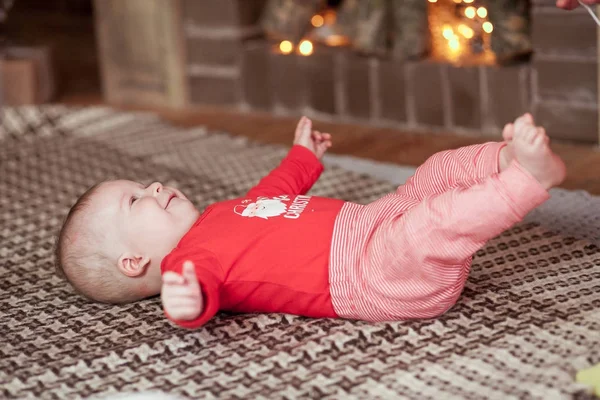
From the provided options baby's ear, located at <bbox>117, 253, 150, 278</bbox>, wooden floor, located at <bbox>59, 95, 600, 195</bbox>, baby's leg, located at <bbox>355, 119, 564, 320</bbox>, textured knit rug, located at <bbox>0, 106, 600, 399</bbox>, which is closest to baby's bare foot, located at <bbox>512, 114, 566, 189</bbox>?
baby's leg, located at <bbox>355, 119, 564, 320</bbox>

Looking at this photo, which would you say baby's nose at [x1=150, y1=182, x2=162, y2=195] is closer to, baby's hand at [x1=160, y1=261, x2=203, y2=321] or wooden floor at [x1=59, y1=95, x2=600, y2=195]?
baby's hand at [x1=160, y1=261, x2=203, y2=321]

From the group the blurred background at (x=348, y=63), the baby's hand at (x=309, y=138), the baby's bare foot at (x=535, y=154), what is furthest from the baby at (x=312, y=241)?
the blurred background at (x=348, y=63)

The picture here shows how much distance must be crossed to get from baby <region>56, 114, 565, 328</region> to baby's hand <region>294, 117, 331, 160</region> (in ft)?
0.64

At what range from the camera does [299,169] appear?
1.42 meters

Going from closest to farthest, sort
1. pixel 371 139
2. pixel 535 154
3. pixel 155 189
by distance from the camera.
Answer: pixel 535 154 < pixel 155 189 < pixel 371 139

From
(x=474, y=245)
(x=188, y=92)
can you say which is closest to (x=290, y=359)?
(x=474, y=245)

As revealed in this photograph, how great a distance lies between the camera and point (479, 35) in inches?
83.1

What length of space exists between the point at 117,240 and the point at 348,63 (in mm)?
1339

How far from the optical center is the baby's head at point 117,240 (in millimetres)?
1210

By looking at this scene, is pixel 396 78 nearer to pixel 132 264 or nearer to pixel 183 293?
pixel 132 264

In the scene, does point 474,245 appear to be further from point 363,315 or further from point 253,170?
point 253,170

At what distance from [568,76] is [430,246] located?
1.11 metres

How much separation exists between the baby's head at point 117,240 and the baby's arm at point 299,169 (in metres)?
0.18

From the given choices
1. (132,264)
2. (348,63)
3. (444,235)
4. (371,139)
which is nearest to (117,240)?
(132,264)
